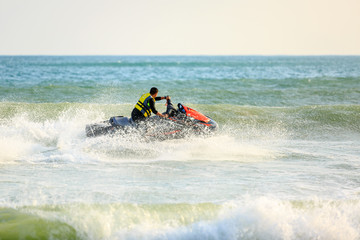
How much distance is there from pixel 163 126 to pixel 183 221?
428 cm

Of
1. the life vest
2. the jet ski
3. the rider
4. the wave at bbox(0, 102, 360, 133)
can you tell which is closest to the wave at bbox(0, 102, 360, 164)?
the wave at bbox(0, 102, 360, 133)

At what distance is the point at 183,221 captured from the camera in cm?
538

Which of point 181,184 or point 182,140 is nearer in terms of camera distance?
point 181,184

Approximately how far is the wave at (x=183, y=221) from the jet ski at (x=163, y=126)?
3652 millimetres

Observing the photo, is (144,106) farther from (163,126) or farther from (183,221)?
(183,221)

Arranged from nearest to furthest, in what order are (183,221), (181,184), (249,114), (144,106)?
1. (183,221)
2. (181,184)
3. (144,106)
4. (249,114)

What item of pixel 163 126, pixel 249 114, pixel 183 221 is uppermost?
pixel 163 126

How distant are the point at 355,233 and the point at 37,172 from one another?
5.72 m

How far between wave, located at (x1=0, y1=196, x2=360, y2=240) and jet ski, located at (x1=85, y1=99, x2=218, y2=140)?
365cm

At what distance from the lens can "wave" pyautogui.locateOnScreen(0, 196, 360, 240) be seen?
510 cm

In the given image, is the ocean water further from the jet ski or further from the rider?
the rider

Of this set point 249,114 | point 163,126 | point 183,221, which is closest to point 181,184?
point 183,221

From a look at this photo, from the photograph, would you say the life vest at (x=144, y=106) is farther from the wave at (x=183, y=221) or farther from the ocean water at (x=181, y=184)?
the wave at (x=183, y=221)

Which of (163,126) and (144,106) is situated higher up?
(144,106)
